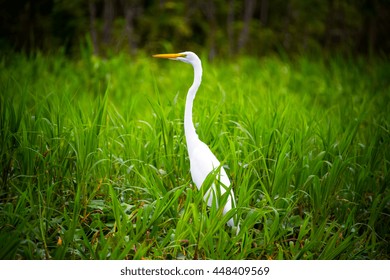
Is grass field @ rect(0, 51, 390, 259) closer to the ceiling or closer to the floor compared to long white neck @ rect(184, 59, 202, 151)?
closer to the floor

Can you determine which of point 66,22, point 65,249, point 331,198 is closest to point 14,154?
point 65,249

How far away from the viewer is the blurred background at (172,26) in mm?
6645

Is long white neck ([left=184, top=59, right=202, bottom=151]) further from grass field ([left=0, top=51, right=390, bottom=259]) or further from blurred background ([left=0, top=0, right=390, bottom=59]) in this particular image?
blurred background ([left=0, top=0, right=390, bottom=59])

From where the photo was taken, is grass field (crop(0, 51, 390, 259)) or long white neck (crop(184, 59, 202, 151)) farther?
long white neck (crop(184, 59, 202, 151))

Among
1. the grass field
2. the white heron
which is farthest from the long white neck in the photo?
the grass field

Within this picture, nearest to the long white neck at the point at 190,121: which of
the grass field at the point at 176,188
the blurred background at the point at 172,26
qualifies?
the grass field at the point at 176,188

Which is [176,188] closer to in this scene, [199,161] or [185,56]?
[199,161]

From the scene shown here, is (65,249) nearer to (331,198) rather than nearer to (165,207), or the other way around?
(165,207)

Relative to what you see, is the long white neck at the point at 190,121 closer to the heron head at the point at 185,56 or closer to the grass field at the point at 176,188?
the heron head at the point at 185,56

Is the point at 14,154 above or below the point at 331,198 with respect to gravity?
above

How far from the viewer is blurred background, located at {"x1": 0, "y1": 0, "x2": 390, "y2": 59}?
6.64 meters

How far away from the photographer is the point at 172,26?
31.6 ft
